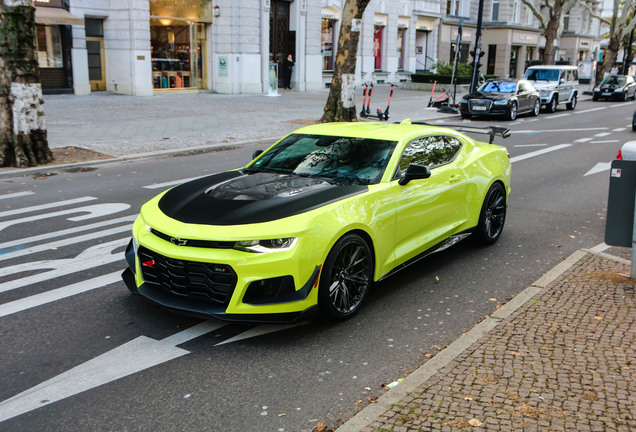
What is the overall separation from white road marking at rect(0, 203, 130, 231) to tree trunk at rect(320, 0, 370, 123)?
37.8 feet

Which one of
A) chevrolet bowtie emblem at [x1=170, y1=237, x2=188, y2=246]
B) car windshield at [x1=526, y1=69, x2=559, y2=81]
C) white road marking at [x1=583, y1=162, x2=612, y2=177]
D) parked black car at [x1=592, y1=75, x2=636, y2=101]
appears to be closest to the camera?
chevrolet bowtie emblem at [x1=170, y1=237, x2=188, y2=246]

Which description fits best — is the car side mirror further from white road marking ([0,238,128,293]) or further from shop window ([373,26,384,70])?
shop window ([373,26,384,70])

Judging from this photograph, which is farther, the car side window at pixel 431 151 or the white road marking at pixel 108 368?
the car side window at pixel 431 151

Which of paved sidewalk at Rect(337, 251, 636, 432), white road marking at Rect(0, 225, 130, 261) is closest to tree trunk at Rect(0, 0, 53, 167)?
white road marking at Rect(0, 225, 130, 261)

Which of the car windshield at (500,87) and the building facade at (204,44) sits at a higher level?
the building facade at (204,44)

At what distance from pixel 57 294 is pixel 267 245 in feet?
7.71

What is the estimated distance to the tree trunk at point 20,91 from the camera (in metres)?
11.5

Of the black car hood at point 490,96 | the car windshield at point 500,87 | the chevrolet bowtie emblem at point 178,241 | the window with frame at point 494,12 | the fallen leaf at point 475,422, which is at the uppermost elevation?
the window with frame at point 494,12

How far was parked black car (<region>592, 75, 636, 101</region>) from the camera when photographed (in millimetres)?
36094

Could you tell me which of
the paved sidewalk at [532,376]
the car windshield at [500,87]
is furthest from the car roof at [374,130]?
the car windshield at [500,87]

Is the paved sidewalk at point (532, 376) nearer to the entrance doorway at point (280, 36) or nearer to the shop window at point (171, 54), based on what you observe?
the shop window at point (171, 54)

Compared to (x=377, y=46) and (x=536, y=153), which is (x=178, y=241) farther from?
(x=377, y=46)

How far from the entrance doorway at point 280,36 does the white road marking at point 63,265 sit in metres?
28.3

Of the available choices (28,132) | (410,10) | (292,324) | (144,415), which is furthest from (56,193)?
(410,10)
